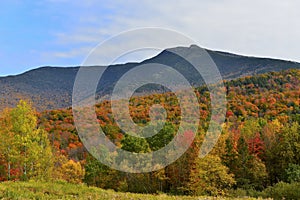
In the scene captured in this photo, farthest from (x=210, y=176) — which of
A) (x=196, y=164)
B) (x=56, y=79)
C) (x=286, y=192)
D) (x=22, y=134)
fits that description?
(x=56, y=79)

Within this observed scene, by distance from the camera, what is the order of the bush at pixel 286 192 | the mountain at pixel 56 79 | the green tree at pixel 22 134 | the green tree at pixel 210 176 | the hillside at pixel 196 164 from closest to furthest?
the bush at pixel 286 192, the green tree at pixel 22 134, the hillside at pixel 196 164, the green tree at pixel 210 176, the mountain at pixel 56 79

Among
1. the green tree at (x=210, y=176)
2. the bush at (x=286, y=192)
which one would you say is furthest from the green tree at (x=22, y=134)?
the bush at (x=286, y=192)

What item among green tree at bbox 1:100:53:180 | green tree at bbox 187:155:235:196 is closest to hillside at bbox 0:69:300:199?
green tree at bbox 187:155:235:196

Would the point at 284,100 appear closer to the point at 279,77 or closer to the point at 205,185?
the point at 279,77

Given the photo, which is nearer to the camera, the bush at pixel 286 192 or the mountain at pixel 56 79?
the bush at pixel 286 192

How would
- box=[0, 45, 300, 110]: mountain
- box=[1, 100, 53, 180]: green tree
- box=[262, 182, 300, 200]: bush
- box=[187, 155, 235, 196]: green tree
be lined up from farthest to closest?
box=[0, 45, 300, 110]: mountain → box=[187, 155, 235, 196]: green tree → box=[1, 100, 53, 180]: green tree → box=[262, 182, 300, 200]: bush

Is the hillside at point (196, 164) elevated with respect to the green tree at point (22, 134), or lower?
lower

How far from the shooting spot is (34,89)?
431 ft

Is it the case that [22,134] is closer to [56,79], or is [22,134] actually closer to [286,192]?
[286,192]

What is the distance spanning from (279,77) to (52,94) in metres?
81.8

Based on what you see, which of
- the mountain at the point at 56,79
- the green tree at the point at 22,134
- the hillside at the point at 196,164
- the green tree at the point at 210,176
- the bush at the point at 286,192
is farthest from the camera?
the mountain at the point at 56,79

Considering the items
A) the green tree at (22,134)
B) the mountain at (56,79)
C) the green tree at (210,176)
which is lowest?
the green tree at (210,176)

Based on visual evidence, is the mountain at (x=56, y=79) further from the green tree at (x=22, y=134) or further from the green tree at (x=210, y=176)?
the green tree at (x=22, y=134)

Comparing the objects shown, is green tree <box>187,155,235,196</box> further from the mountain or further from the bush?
the mountain
